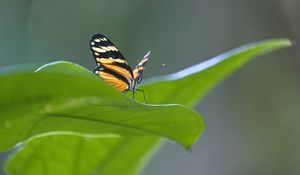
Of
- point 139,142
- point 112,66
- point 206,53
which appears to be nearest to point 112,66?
point 112,66

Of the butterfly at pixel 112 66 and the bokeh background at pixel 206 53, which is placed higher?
the butterfly at pixel 112 66

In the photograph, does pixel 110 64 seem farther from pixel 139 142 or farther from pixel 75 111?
pixel 75 111

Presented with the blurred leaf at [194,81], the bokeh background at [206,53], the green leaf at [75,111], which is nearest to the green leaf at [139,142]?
the blurred leaf at [194,81]

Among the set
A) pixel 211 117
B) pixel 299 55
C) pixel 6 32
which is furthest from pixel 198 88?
pixel 6 32

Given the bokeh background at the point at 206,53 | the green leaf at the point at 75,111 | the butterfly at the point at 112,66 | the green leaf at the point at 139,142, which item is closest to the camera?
the green leaf at the point at 75,111

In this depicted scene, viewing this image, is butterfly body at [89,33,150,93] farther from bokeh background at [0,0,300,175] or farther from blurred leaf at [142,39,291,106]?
Result: bokeh background at [0,0,300,175]

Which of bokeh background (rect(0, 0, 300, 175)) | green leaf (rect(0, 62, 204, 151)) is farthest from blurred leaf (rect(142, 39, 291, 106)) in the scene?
bokeh background (rect(0, 0, 300, 175))

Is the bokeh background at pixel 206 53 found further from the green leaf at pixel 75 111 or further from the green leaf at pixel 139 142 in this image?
the green leaf at pixel 75 111
